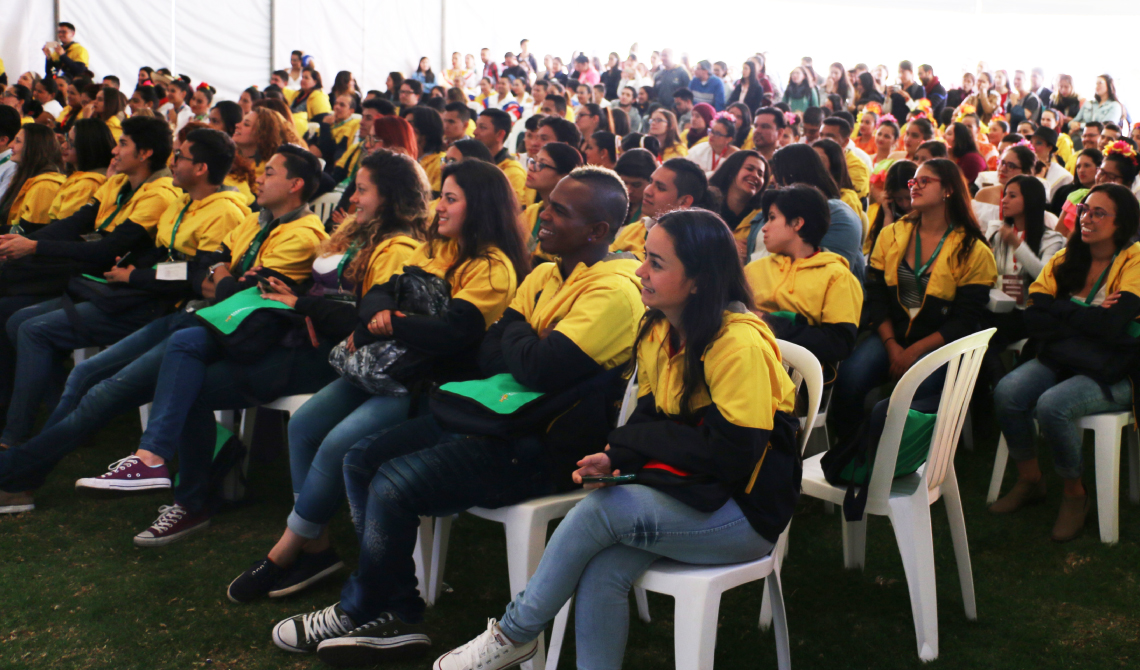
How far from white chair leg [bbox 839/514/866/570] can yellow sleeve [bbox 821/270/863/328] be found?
0.60m

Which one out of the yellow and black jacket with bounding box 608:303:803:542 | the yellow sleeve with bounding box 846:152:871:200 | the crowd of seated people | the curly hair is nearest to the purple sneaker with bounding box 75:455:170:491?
the crowd of seated people

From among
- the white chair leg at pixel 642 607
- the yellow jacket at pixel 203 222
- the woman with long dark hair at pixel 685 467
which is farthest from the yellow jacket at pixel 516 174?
the woman with long dark hair at pixel 685 467

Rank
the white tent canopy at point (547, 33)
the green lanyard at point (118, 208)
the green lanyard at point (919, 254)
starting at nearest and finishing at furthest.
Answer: the green lanyard at point (919, 254), the green lanyard at point (118, 208), the white tent canopy at point (547, 33)

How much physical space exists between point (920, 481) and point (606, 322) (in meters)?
0.83

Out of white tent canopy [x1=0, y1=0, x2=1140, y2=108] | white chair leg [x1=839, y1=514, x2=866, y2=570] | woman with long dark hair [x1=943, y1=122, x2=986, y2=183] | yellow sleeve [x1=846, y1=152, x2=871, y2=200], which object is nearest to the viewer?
white chair leg [x1=839, y1=514, x2=866, y2=570]

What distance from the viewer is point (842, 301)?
2717 millimetres

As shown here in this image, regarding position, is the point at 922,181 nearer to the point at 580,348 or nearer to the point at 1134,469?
the point at 1134,469

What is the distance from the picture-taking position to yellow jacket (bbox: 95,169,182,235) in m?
3.57

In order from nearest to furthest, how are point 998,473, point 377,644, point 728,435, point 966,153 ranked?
point 728,435 → point 377,644 → point 998,473 → point 966,153

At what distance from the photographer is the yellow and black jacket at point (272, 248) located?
9.63ft

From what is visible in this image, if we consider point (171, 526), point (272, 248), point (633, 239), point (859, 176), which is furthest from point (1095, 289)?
point (171, 526)

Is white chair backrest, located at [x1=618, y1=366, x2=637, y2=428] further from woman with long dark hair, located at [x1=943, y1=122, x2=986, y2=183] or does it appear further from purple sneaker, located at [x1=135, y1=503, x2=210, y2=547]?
woman with long dark hair, located at [x1=943, y1=122, x2=986, y2=183]

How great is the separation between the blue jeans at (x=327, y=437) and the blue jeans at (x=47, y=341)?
4.31ft

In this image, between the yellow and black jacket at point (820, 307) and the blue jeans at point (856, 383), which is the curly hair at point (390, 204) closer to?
the yellow and black jacket at point (820, 307)
